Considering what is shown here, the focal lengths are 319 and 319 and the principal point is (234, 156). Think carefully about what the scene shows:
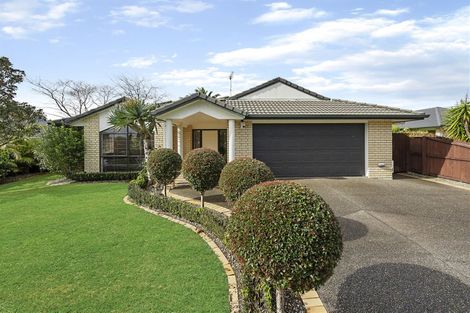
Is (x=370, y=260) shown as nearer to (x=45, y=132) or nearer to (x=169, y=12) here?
(x=169, y=12)

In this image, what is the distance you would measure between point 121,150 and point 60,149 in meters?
3.37

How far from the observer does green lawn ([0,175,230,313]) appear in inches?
174

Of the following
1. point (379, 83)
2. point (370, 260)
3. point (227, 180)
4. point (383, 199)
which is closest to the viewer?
point (370, 260)

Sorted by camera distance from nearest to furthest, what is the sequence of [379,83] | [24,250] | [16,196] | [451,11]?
[24,250], [451,11], [16,196], [379,83]

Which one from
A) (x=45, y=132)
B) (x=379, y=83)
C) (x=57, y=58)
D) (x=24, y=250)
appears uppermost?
(x=57, y=58)

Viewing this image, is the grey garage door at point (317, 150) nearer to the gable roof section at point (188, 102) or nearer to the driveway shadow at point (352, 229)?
the gable roof section at point (188, 102)

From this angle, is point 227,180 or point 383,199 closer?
point 227,180

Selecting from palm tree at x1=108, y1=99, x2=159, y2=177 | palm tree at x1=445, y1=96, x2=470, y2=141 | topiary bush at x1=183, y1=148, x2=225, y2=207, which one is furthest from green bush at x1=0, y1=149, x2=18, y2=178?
palm tree at x1=445, y1=96, x2=470, y2=141

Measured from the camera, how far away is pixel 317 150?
15266 millimetres

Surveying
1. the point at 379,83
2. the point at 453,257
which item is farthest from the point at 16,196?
the point at 379,83

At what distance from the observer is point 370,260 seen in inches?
213

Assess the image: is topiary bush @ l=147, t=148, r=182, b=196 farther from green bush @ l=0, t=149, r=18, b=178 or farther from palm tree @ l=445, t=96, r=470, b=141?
green bush @ l=0, t=149, r=18, b=178

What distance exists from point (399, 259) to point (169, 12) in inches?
428

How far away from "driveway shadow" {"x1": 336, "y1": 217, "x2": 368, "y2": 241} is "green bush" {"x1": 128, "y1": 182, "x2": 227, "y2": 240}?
8.56 feet
